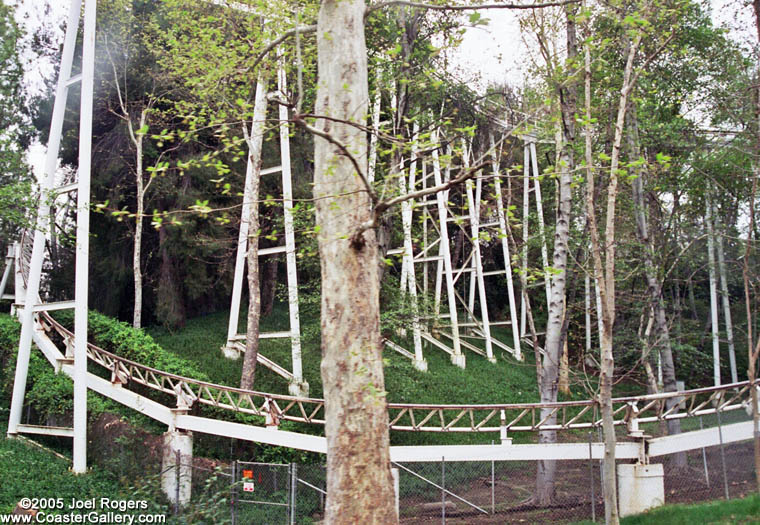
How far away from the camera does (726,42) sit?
55.8 ft

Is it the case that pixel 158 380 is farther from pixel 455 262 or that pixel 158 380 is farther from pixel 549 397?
pixel 455 262

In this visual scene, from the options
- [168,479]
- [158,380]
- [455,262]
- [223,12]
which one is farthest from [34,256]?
[455,262]

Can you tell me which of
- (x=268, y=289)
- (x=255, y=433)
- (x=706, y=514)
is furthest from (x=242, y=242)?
(x=706, y=514)

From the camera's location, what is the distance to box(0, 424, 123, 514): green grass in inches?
417

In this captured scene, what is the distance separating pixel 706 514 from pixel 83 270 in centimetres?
1153

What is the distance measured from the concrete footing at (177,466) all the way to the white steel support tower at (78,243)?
4.88ft

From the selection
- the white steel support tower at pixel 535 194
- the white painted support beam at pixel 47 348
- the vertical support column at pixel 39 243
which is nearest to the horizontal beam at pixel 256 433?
the vertical support column at pixel 39 243

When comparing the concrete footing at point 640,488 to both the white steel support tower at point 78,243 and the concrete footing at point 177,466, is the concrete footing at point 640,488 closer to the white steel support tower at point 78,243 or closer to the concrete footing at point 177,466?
the concrete footing at point 177,466

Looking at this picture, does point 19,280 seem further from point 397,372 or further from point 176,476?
point 397,372

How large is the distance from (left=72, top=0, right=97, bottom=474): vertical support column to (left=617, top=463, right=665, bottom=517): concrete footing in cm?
984

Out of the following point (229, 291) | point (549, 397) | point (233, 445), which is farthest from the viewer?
point (229, 291)

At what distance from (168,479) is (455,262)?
20509 mm

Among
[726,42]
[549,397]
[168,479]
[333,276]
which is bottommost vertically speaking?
[168,479]

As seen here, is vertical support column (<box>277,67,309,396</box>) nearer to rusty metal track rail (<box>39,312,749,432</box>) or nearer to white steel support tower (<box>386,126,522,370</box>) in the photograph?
rusty metal track rail (<box>39,312,749,432</box>)
